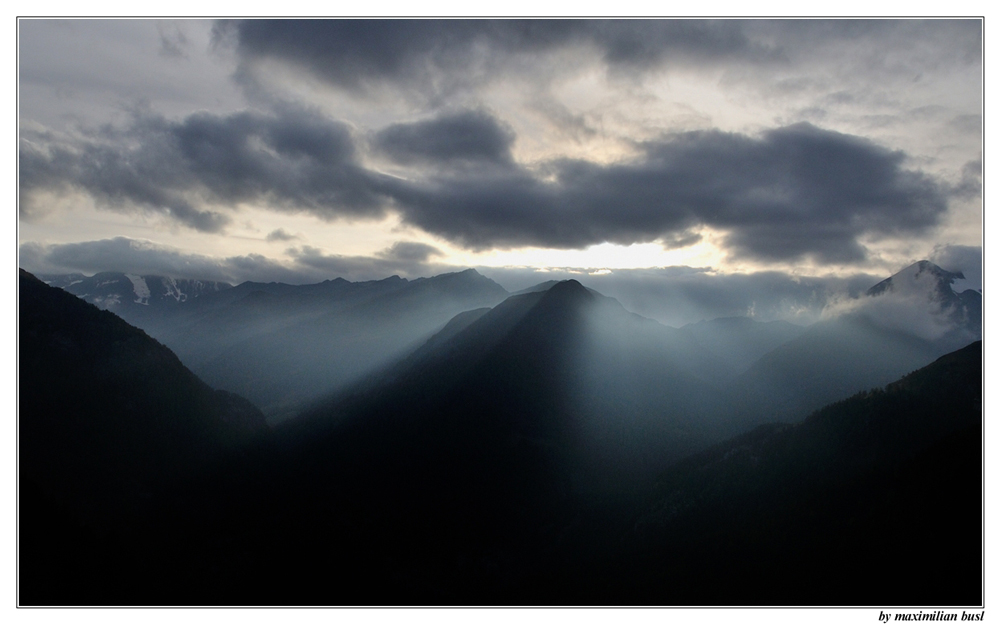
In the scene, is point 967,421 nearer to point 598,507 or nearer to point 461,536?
point 598,507

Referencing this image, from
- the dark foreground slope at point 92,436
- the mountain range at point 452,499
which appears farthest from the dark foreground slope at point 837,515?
the dark foreground slope at point 92,436

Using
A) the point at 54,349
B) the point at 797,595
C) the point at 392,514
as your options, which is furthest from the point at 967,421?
the point at 54,349

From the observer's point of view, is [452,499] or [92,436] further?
[452,499]

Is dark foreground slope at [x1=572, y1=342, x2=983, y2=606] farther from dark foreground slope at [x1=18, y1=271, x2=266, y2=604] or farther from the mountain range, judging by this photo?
dark foreground slope at [x1=18, y1=271, x2=266, y2=604]

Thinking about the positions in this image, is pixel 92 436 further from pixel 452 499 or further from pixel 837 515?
pixel 837 515

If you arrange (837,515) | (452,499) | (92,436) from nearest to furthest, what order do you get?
(837,515) → (92,436) → (452,499)

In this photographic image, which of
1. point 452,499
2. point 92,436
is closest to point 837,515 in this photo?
point 452,499
